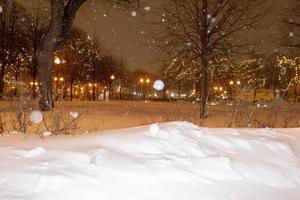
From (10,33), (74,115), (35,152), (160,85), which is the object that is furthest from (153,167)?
(160,85)

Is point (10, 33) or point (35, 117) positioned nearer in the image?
point (35, 117)

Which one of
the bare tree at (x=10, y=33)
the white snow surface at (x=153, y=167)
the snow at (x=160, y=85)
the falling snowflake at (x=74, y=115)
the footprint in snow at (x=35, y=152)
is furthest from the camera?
the snow at (x=160, y=85)

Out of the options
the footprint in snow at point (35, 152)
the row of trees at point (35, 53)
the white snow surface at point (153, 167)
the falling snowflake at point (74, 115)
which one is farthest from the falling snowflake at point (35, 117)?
the row of trees at point (35, 53)

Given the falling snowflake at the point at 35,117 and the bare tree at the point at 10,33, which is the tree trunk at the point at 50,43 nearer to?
the falling snowflake at the point at 35,117

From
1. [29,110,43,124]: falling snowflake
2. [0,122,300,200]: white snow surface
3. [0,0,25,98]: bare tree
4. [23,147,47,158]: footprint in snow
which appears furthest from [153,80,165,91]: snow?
[23,147,47,158]: footprint in snow

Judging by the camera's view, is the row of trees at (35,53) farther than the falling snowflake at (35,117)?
Yes

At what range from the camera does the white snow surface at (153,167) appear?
4219 millimetres

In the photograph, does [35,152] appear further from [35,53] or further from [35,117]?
[35,53]

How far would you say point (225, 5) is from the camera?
18.1 meters

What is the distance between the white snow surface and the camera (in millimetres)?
4219

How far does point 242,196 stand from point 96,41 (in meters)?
54.4

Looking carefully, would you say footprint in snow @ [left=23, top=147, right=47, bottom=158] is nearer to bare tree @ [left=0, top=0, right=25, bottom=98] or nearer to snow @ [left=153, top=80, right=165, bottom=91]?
bare tree @ [left=0, top=0, right=25, bottom=98]

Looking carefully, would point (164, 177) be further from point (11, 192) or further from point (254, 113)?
point (254, 113)

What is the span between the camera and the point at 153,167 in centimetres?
488
